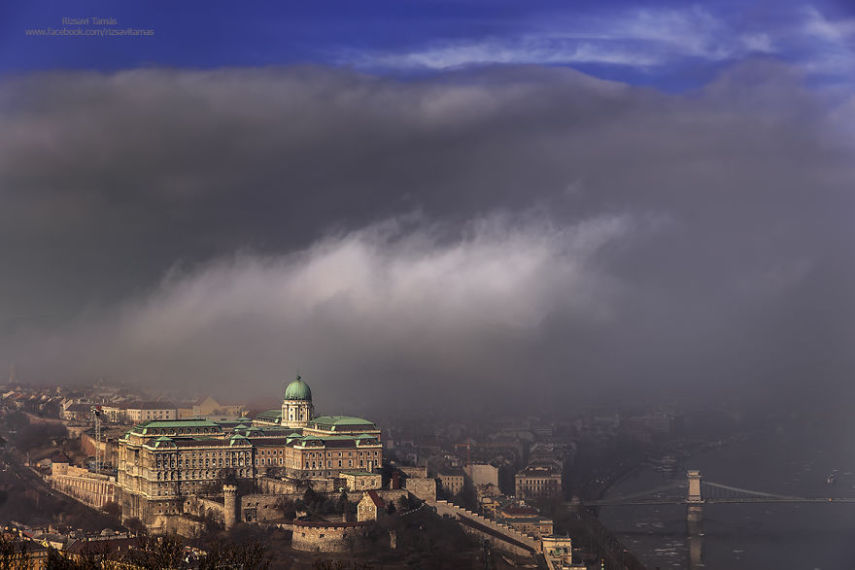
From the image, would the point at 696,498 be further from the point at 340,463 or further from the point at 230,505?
the point at 230,505

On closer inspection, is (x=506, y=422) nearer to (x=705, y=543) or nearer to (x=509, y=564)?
(x=705, y=543)

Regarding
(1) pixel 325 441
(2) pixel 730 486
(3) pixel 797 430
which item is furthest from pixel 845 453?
(1) pixel 325 441

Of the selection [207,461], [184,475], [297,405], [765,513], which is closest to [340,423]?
[297,405]

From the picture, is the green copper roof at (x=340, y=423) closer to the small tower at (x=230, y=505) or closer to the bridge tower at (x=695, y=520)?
the small tower at (x=230, y=505)

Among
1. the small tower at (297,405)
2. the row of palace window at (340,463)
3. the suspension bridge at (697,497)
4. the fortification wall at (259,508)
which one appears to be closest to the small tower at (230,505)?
the fortification wall at (259,508)

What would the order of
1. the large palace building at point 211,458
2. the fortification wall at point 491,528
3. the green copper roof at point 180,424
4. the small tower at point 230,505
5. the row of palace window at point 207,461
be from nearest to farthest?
the small tower at point 230,505 < the fortification wall at point 491,528 < the large palace building at point 211,458 < the row of palace window at point 207,461 < the green copper roof at point 180,424

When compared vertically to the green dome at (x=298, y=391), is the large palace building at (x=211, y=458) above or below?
below
